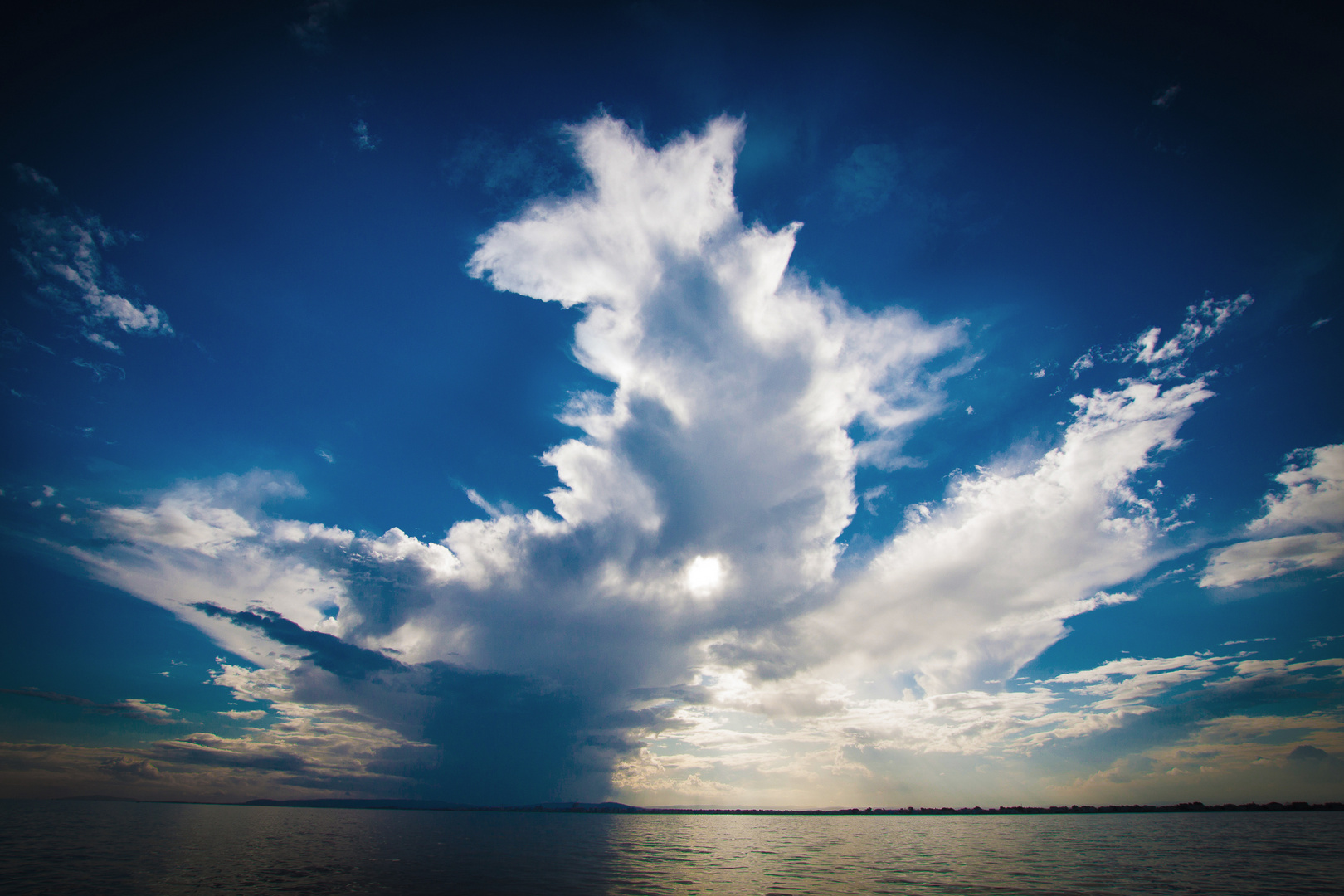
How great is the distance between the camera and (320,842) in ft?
273

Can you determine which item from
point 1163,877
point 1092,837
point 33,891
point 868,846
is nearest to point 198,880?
point 33,891

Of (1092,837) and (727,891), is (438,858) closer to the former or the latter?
(727,891)

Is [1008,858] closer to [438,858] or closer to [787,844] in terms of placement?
[787,844]

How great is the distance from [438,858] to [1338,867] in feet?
331

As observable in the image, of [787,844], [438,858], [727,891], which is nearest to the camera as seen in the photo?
[727,891]

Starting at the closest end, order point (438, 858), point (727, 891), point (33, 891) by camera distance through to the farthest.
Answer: point (33, 891) → point (727, 891) → point (438, 858)

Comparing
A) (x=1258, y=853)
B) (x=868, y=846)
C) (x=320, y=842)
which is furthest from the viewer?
(x=868, y=846)

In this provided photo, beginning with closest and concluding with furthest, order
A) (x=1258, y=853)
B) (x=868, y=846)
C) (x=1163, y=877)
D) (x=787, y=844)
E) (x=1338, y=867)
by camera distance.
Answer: (x=1163, y=877) < (x=1338, y=867) < (x=1258, y=853) < (x=868, y=846) < (x=787, y=844)

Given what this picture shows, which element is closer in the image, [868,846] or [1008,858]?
[1008,858]

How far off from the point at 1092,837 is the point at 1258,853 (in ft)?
141

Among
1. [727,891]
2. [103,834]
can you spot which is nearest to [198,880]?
[727,891]

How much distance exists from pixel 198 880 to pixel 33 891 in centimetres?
973

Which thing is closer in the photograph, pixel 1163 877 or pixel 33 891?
pixel 33 891

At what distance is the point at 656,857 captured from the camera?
73188 millimetres
